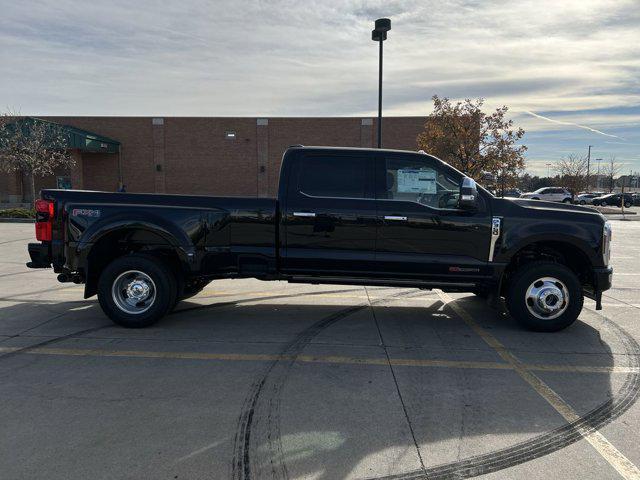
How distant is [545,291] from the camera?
5781 mm

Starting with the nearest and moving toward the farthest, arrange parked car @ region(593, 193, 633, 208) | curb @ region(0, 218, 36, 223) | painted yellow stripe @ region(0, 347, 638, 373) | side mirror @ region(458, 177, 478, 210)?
painted yellow stripe @ region(0, 347, 638, 373) → side mirror @ region(458, 177, 478, 210) → curb @ region(0, 218, 36, 223) → parked car @ region(593, 193, 633, 208)

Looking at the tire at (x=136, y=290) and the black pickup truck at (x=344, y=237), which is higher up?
the black pickup truck at (x=344, y=237)

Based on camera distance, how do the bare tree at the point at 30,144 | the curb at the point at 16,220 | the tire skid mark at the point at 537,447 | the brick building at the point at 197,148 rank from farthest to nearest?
1. the brick building at the point at 197,148
2. the bare tree at the point at 30,144
3. the curb at the point at 16,220
4. the tire skid mark at the point at 537,447

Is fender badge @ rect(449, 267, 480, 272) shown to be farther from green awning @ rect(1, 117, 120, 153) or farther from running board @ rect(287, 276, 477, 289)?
green awning @ rect(1, 117, 120, 153)

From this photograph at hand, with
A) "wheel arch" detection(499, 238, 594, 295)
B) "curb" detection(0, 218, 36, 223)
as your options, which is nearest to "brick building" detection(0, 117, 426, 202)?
"curb" detection(0, 218, 36, 223)

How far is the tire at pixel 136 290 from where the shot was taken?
5.76 m

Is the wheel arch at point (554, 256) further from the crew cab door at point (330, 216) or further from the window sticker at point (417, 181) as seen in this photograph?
the crew cab door at point (330, 216)

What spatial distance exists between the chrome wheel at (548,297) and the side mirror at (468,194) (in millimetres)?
1229

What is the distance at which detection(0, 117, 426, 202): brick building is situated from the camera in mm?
36656

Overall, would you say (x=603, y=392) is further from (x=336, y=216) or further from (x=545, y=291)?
(x=336, y=216)

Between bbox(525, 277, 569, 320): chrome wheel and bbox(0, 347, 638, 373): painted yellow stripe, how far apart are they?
3.60ft

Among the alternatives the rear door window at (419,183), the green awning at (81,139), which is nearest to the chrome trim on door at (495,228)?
the rear door window at (419,183)

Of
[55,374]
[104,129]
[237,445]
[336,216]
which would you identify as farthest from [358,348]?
[104,129]

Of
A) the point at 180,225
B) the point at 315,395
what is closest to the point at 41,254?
the point at 180,225
